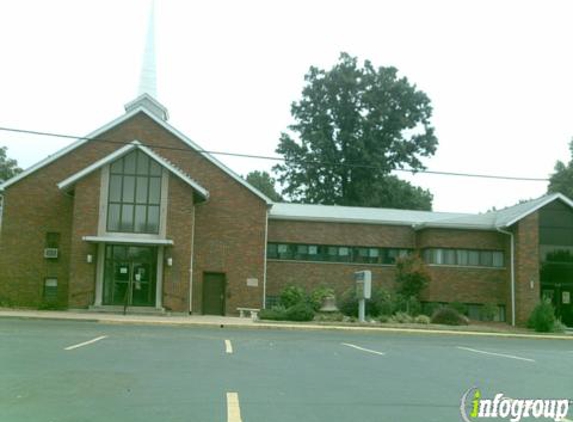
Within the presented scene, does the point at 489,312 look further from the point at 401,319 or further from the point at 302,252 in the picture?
the point at 302,252

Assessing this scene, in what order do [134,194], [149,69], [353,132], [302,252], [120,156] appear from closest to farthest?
1. [120,156]
2. [134,194]
3. [302,252]
4. [149,69]
5. [353,132]

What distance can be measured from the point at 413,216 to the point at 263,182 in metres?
41.1

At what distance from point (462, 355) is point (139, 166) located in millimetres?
19603

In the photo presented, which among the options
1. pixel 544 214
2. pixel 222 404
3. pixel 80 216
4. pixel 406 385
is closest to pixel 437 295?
pixel 544 214

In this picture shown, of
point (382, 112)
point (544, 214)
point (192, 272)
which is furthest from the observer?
point (382, 112)

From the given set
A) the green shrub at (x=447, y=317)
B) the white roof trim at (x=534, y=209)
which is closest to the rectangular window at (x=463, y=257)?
the white roof trim at (x=534, y=209)

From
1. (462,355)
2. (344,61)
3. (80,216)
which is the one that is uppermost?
(344,61)

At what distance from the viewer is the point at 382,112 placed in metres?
55.9

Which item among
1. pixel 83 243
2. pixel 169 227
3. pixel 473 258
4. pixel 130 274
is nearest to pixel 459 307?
pixel 473 258

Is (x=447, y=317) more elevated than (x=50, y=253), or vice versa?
(x=50, y=253)

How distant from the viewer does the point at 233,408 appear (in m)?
8.34

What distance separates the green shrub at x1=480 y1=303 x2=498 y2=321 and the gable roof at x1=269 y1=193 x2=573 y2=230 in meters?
4.06

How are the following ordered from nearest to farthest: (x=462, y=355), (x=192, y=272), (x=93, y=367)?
(x=93, y=367) < (x=462, y=355) < (x=192, y=272)

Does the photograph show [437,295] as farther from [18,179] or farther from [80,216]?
[18,179]
